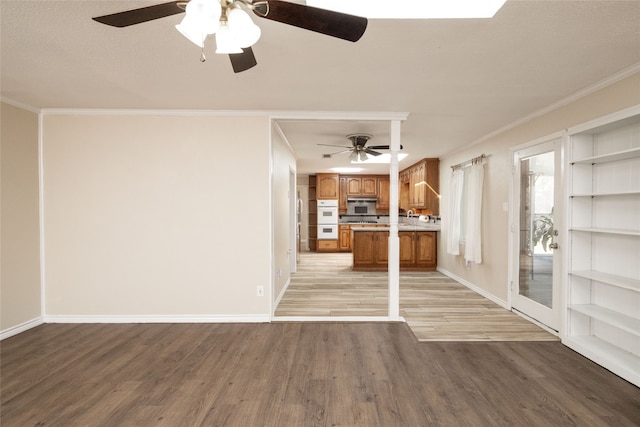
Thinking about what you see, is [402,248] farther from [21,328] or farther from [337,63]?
[21,328]

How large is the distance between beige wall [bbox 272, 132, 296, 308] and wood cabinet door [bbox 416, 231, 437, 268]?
9.34 feet

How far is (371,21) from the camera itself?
1.88m

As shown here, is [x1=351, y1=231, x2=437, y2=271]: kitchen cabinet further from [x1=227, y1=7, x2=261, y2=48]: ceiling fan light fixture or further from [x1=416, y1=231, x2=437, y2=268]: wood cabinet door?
[x1=227, y1=7, x2=261, y2=48]: ceiling fan light fixture

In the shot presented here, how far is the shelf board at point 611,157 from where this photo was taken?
98.4 inches

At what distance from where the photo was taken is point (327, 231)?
30.6 ft

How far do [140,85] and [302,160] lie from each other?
4374 millimetres

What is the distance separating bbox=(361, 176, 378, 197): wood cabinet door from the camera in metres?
9.60

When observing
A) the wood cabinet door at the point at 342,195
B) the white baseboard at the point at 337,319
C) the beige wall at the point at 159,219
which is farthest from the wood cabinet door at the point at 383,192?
the beige wall at the point at 159,219

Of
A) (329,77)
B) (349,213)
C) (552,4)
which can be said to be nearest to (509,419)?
(552,4)

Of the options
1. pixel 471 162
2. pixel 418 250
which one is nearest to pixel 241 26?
pixel 471 162

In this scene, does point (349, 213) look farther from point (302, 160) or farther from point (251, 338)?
point (251, 338)

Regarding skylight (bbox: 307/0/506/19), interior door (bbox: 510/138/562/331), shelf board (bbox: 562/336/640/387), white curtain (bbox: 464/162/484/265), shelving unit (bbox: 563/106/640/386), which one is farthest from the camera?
white curtain (bbox: 464/162/484/265)

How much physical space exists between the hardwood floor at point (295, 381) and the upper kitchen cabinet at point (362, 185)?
6.54 meters

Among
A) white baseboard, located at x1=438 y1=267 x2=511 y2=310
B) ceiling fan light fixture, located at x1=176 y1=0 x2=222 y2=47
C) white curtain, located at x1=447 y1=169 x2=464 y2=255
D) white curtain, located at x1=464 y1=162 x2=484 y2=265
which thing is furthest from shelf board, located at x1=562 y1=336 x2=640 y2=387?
ceiling fan light fixture, located at x1=176 y1=0 x2=222 y2=47
